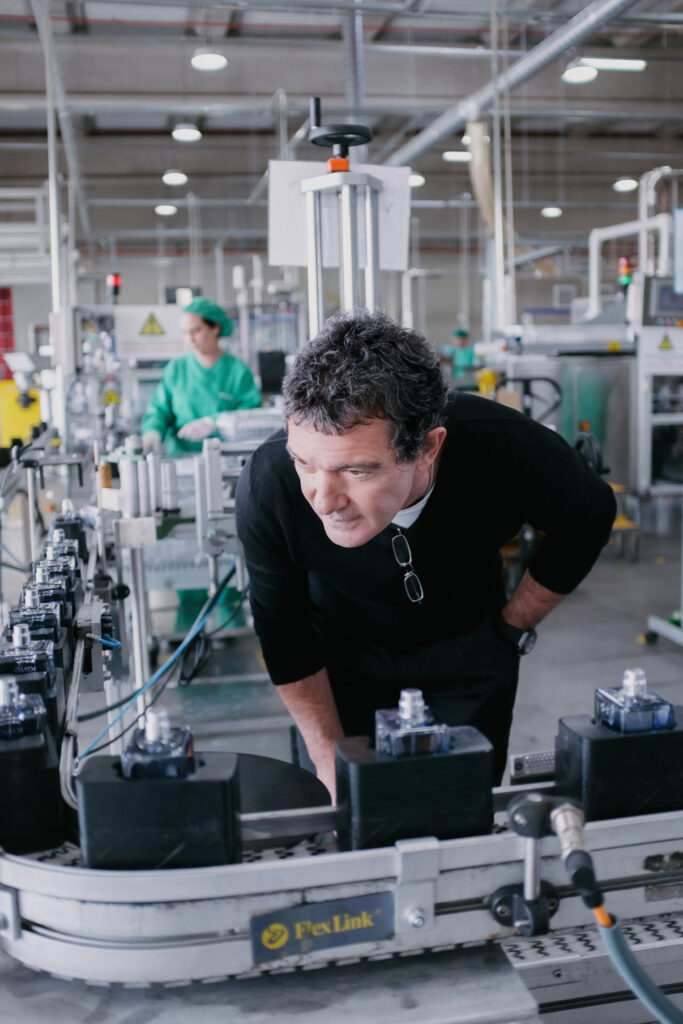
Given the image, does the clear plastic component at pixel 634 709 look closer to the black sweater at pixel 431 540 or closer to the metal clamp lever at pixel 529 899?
the metal clamp lever at pixel 529 899

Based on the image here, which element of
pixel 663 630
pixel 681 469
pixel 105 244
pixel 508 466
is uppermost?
pixel 105 244

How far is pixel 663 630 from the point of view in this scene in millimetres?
3441

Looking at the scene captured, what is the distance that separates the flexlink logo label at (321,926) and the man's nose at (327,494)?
37 centimetres

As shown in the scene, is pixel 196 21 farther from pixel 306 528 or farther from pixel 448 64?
pixel 306 528

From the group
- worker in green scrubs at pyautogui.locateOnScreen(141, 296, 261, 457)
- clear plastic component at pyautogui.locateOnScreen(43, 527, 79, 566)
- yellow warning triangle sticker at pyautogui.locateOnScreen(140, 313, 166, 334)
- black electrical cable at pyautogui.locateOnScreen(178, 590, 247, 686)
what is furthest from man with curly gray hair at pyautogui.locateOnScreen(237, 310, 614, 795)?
yellow warning triangle sticker at pyautogui.locateOnScreen(140, 313, 166, 334)

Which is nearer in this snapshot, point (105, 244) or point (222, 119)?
point (222, 119)

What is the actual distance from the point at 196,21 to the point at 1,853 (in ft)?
21.7

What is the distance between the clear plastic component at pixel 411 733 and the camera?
67 centimetres

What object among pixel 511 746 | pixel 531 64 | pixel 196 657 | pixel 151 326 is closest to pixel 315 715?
pixel 511 746

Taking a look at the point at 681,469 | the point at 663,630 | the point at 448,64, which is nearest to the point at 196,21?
the point at 448,64

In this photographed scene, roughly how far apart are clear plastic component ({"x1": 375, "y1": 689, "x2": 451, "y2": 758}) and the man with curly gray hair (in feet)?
0.82

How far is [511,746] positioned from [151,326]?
3848mm

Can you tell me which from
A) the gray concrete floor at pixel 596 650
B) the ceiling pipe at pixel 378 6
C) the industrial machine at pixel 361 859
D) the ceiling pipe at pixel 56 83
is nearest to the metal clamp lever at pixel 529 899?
the industrial machine at pixel 361 859

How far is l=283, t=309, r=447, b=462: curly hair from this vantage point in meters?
0.84
